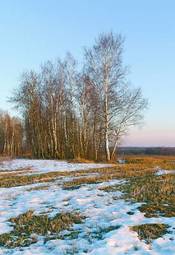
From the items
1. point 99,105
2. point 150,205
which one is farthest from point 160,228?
point 99,105

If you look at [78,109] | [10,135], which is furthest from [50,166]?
[10,135]

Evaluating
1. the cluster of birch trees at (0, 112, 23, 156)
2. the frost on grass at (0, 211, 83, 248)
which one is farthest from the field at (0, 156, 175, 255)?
the cluster of birch trees at (0, 112, 23, 156)

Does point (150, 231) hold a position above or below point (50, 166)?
below

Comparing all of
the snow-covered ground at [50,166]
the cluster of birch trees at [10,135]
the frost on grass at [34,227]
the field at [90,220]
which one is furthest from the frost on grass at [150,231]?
the cluster of birch trees at [10,135]

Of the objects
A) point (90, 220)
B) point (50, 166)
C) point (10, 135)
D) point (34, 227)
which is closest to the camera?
point (34, 227)

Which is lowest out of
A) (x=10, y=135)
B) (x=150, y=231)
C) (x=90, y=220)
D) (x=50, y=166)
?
(x=150, y=231)

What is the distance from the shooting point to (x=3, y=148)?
266 ft

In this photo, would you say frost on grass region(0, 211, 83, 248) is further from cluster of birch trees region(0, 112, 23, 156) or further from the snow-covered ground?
cluster of birch trees region(0, 112, 23, 156)

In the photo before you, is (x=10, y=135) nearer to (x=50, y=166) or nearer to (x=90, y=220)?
(x=50, y=166)

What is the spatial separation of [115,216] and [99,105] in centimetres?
3155

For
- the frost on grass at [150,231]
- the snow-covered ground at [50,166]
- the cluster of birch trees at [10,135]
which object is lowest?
the frost on grass at [150,231]

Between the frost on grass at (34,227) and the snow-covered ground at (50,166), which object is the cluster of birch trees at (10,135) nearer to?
the snow-covered ground at (50,166)

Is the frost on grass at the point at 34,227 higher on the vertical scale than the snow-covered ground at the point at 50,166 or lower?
lower

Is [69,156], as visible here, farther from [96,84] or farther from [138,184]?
[138,184]
